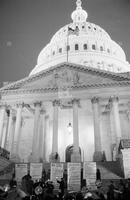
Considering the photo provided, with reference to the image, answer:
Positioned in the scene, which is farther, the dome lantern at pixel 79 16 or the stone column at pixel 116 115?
the dome lantern at pixel 79 16

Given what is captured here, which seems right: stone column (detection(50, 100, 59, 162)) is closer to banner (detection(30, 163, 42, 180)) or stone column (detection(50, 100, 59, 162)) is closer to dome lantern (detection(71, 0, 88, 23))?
banner (detection(30, 163, 42, 180))

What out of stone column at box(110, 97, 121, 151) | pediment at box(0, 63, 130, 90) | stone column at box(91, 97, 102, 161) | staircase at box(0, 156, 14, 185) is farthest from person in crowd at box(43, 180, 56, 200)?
pediment at box(0, 63, 130, 90)

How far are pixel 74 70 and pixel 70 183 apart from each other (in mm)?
19384

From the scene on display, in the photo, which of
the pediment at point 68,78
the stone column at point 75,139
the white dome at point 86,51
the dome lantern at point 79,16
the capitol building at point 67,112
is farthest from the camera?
the dome lantern at point 79,16

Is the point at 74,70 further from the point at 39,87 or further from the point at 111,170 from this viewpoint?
the point at 111,170

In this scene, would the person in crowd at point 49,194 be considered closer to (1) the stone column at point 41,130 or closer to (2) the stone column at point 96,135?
(2) the stone column at point 96,135

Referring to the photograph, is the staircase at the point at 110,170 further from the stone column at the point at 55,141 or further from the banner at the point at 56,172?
the stone column at the point at 55,141

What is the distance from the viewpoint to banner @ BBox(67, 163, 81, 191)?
14.6 m

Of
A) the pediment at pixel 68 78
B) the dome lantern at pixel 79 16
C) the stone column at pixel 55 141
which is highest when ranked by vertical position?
the dome lantern at pixel 79 16

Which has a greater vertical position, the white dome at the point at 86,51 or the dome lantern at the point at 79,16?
the dome lantern at the point at 79,16

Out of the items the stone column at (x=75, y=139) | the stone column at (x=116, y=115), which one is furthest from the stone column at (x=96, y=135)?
the stone column at (x=116, y=115)

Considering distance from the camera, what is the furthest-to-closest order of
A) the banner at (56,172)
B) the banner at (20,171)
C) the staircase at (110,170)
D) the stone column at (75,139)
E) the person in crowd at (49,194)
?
1. the stone column at (75,139)
2. the staircase at (110,170)
3. the banner at (20,171)
4. the banner at (56,172)
5. the person in crowd at (49,194)

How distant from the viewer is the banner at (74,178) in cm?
1457

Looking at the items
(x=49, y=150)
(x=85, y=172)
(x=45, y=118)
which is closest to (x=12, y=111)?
(x=45, y=118)
